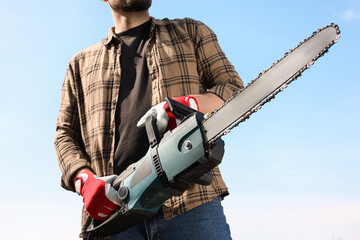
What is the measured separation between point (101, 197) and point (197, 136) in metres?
0.78

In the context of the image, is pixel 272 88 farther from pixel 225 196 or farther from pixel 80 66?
pixel 80 66

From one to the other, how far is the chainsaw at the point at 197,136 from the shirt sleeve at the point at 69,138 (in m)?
0.70

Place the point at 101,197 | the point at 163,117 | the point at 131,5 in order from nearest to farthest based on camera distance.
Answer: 1. the point at 163,117
2. the point at 101,197
3. the point at 131,5

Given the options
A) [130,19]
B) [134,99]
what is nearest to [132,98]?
[134,99]

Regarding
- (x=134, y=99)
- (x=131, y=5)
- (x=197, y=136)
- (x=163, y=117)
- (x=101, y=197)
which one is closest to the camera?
(x=197, y=136)

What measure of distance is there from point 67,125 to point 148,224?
108cm

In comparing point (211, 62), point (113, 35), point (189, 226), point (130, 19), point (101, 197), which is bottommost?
point (189, 226)

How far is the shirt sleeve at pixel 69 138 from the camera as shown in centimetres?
270

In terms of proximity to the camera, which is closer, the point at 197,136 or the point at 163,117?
the point at 197,136

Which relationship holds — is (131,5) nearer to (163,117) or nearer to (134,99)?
(134,99)

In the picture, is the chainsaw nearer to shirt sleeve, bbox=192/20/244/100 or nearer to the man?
the man

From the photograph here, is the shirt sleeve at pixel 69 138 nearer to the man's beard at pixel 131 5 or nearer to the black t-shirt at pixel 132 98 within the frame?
the black t-shirt at pixel 132 98

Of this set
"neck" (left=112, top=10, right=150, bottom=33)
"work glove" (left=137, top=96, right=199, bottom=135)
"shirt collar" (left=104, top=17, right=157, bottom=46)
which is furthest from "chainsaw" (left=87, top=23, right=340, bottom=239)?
"neck" (left=112, top=10, right=150, bottom=33)

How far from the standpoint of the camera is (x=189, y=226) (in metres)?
2.31
